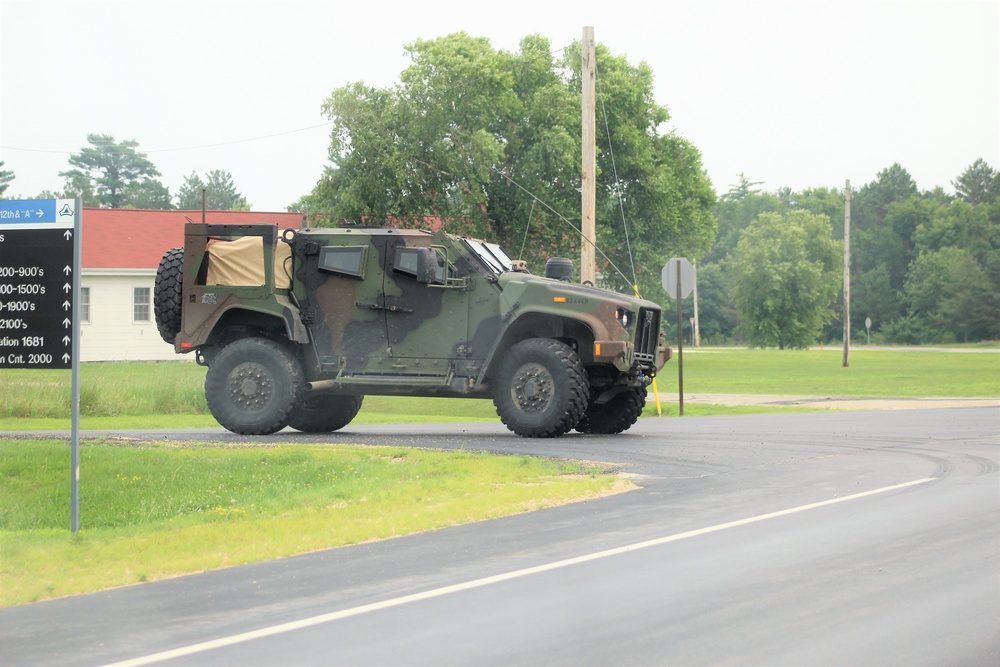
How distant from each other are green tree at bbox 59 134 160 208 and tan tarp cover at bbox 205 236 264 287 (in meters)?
96.6

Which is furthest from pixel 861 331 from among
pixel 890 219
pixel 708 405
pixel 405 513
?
pixel 405 513

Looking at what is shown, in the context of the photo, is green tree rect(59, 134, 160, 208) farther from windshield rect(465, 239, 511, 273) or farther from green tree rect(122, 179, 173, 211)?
windshield rect(465, 239, 511, 273)

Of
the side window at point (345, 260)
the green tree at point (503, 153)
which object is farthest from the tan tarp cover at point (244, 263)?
the green tree at point (503, 153)

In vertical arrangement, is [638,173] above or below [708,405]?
above

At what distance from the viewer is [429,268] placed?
57.8 feet

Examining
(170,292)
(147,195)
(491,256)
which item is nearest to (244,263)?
(170,292)

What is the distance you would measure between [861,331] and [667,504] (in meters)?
121

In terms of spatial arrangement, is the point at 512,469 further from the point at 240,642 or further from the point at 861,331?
the point at 861,331

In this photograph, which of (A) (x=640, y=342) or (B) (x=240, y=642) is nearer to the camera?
(B) (x=240, y=642)

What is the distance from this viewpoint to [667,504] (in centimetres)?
1125

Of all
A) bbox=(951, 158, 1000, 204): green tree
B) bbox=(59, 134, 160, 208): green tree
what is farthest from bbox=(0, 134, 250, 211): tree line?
bbox=(951, 158, 1000, 204): green tree

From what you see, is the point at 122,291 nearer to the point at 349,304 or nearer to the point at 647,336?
the point at 349,304

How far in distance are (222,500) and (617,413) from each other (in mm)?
7669

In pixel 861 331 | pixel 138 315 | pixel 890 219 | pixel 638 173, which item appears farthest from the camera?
pixel 890 219
